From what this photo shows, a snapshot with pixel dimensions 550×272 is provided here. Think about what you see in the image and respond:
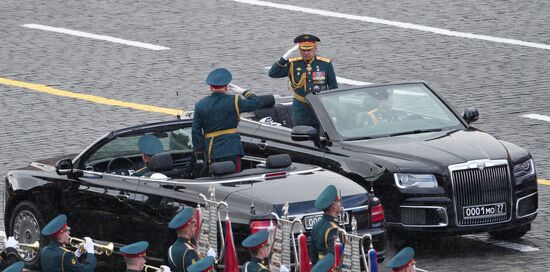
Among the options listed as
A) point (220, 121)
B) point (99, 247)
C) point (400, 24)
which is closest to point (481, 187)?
point (220, 121)

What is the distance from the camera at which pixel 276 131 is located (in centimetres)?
1831

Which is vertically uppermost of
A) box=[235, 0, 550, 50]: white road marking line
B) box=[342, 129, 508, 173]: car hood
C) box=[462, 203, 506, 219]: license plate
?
box=[342, 129, 508, 173]: car hood

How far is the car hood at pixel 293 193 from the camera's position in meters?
14.9

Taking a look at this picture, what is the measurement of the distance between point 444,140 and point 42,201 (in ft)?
14.3

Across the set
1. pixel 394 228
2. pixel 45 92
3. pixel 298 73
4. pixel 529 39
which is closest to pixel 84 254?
pixel 394 228

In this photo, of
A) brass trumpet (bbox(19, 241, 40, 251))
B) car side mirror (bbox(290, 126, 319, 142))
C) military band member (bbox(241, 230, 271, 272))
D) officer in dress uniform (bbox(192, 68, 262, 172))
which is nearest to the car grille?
car side mirror (bbox(290, 126, 319, 142))

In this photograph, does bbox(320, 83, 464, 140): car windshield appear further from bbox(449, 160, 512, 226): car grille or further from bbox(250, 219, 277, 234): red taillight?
bbox(250, 219, 277, 234): red taillight

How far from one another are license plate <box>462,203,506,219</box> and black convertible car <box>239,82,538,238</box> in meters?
0.01

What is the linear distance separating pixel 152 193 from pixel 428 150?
3.23 metres

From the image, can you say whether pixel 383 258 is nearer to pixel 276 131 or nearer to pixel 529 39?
pixel 276 131

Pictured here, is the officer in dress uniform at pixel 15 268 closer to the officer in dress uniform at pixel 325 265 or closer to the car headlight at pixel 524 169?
the officer in dress uniform at pixel 325 265

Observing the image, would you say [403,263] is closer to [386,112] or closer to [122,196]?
[122,196]

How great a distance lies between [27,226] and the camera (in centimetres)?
1697

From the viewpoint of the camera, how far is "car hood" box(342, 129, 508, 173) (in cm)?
1694
